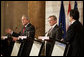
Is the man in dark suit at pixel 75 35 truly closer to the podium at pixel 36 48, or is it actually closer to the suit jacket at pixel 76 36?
Result: the suit jacket at pixel 76 36

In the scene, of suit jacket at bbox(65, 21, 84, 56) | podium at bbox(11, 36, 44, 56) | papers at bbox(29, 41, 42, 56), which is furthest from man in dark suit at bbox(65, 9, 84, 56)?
papers at bbox(29, 41, 42, 56)

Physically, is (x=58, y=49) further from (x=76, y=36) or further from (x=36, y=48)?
(x=76, y=36)

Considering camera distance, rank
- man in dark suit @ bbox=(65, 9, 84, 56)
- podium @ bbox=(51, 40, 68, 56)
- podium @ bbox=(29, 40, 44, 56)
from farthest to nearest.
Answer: man in dark suit @ bbox=(65, 9, 84, 56)
podium @ bbox=(29, 40, 44, 56)
podium @ bbox=(51, 40, 68, 56)

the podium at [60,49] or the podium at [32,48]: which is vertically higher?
the podium at [60,49]

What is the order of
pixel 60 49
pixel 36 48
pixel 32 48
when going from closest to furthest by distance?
pixel 60 49 → pixel 36 48 → pixel 32 48

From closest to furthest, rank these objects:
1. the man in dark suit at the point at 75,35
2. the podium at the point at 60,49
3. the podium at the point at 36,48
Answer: the podium at the point at 60,49 < the podium at the point at 36,48 < the man in dark suit at the point at 75,35

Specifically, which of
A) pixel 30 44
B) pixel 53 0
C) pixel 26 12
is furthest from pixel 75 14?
pixel 26 12

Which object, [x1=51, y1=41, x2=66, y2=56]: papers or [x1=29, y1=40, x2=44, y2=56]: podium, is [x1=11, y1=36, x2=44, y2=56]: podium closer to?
[x1=29, y1=40, x2=44, y2=56]: podium

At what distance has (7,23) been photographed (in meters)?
12.1

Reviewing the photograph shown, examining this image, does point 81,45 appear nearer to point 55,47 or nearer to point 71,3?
point 55,47

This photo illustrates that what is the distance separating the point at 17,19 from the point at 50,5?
226cm

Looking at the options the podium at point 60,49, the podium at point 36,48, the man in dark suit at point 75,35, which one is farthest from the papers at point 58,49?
the man in dark suit at point 75,35

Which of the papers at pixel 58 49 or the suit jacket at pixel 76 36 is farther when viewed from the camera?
the suit jacket at pixel 76 36

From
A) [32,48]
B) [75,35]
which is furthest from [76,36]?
[32,48]
